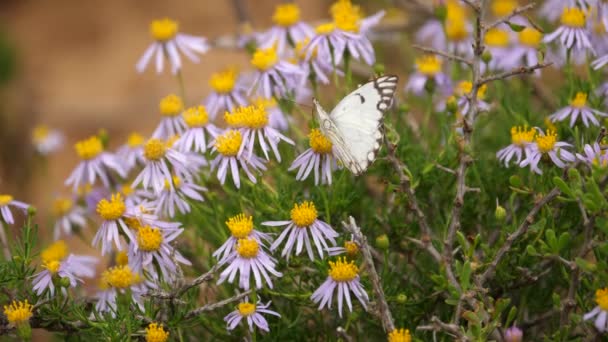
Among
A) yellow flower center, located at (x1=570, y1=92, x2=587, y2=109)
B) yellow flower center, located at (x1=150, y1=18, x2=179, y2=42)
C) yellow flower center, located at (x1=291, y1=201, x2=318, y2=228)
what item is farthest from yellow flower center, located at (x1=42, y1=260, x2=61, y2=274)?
yellow flower center, located at (x1=570, y1=92, x2=587, y2=109)

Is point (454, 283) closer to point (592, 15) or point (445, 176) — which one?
point (445, 176)

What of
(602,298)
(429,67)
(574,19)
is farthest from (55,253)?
(574,19)

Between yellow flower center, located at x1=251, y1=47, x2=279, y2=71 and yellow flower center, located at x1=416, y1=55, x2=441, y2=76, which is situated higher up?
yellow flower center, located at x1=251, y1=47, x2=279, y2=71

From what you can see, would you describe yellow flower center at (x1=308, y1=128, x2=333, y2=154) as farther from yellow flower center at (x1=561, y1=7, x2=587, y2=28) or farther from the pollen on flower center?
yellow flower center at (x1=561, y1=7, x2=587, y2=28)

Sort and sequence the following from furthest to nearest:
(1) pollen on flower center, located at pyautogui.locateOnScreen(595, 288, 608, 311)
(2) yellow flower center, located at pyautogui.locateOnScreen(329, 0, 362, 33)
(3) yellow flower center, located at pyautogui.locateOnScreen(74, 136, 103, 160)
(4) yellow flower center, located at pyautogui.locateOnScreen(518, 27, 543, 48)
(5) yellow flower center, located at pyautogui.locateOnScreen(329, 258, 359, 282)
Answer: (4) yellow flower center, located at pyautogui.locateOnScreen(518, 27, 543, 48) < (3) yellow flower center, located at pyautogui.locateOnScreen(74, 136, 103, 160) < (2) yellow flower center, located at pyautogui.locateOnScreen(329, 0, 362, 33) < (5) yellow flower center, located at pyautogui.locateOnScreen(329, 258, 359, 282) < (1) pollen on flower center, located at pyautogui.locateOnScreen(595, 288, 608, 311)

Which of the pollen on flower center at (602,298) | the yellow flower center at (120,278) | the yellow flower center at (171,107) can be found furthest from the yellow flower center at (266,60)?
the pollen on flower center at (602,298)

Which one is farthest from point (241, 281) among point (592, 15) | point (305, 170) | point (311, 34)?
point (592, 15)
